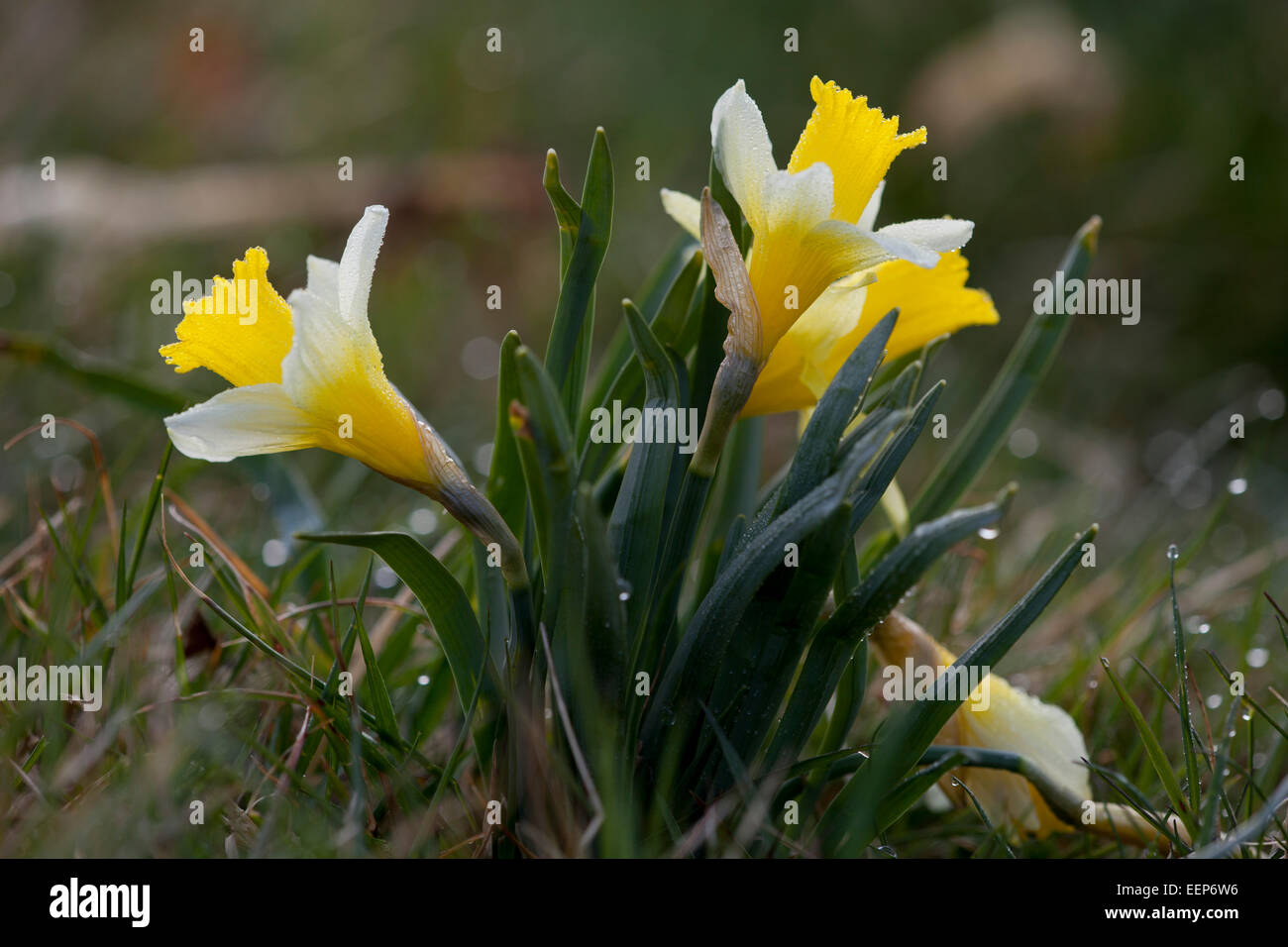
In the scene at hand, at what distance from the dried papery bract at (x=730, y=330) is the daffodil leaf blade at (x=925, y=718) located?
13.8 inches

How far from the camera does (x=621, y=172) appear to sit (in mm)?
4465

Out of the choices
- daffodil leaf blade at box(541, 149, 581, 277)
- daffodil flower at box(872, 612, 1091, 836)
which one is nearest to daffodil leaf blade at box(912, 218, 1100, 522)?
daffodil flower at box(872, 612, 1091, 836)

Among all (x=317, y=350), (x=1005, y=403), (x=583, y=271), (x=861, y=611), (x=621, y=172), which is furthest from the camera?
(x=621, y=172)

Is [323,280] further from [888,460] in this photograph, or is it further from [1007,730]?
[1007,730]

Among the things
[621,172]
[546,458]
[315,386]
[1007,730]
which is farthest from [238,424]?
[621,172]

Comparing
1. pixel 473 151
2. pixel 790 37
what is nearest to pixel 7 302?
pixel 473 151

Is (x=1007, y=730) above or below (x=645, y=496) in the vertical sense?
below

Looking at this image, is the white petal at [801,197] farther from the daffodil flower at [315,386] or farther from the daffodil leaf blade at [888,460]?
the daffodil flower at [315,386]

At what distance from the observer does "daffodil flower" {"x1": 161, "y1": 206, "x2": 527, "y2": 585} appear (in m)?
1.01

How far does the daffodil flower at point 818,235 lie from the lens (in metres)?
1.03

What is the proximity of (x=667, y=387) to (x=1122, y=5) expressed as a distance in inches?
169

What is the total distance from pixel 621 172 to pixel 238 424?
3.67m

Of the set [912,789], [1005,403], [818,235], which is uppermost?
[818,235]
